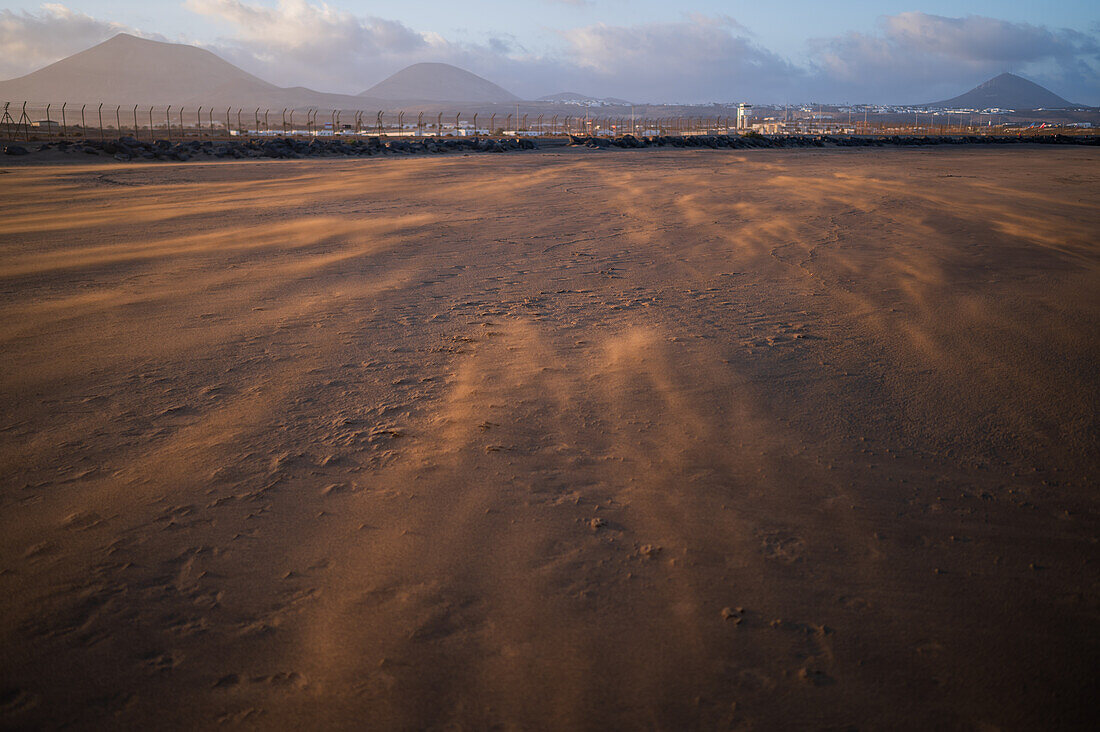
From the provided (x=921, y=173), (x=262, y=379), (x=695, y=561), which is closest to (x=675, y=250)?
(x=262, y=379)

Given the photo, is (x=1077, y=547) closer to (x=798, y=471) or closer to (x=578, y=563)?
(x=798, y=471)

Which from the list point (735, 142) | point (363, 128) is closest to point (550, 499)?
point (735, 142)

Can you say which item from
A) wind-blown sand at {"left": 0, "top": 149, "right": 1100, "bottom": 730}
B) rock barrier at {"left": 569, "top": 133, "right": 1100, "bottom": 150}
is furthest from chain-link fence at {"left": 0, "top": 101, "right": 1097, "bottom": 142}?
wind-blown sand at {"left": 0, "top": 149, "right": 1100, "bottom": 730}

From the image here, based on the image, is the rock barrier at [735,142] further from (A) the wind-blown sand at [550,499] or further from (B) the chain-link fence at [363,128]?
(A) the wind-blown sand at [550,499]

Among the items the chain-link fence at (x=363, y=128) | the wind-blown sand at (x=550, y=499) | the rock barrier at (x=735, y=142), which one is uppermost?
the chain-link fence at (x=363, y=128)

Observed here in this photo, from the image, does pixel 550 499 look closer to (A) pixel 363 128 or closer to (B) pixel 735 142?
(B) pixel 735 142

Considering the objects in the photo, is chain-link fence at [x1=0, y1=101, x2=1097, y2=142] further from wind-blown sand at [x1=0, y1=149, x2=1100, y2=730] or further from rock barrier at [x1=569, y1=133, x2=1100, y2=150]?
wind-blown sand at [x1=0, y1=149, x2=1100, y2=730]

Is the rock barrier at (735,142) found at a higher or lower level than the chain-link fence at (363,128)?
lower

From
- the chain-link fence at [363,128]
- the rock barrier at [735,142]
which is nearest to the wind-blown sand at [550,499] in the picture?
the rock barrier at [735,142]
